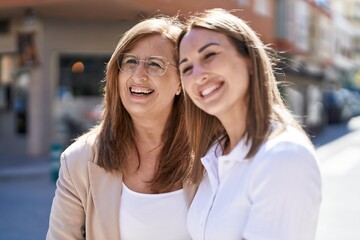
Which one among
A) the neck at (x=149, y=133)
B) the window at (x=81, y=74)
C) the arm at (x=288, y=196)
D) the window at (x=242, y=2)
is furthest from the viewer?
the window at (x=242, y=2)

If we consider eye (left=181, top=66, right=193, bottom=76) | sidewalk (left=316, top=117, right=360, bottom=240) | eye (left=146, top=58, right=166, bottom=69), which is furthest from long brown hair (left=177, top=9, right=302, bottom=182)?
sidewalk (left=316, top=117, right=360, bottom=240)

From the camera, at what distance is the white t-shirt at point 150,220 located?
2.33 m

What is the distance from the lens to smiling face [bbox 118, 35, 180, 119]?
245 cm

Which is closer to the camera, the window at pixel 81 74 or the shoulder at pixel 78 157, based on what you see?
the shoulder at pixel 78 157

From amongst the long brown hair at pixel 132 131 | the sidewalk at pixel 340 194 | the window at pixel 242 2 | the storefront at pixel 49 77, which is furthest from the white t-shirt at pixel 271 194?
the window at pixel 242 2

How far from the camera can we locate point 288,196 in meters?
1.51

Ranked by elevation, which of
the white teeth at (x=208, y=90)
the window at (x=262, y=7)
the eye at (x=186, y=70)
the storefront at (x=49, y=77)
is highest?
the eye at (x=186, y=70)

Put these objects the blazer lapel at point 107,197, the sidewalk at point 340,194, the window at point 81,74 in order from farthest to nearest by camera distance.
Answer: the window at point 81,74
the sidewalk at point 340,194
the blazer lapel at point 107,197

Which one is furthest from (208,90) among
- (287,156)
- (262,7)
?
(262,7)

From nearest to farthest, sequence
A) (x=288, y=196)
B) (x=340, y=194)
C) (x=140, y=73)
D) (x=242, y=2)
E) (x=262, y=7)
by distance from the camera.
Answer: (x=288, y=196), (x=140, y=73), (x=340, y=194), (x=242, y=2), (x=262, y=7)

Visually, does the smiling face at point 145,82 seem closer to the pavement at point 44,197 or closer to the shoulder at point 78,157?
the shoulder at point 78,157

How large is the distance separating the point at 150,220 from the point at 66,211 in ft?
1.15

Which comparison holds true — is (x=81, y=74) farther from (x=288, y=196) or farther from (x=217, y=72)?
(x=288, y=196)

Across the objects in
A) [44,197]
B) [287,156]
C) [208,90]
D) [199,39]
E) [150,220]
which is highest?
[199,39]
